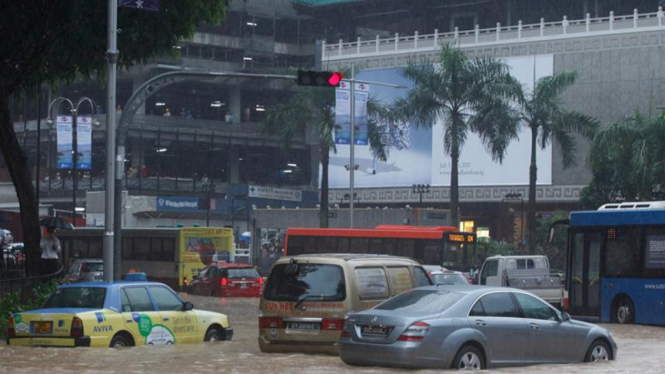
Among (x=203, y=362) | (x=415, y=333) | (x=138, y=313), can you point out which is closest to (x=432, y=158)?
(x=138, y=313)

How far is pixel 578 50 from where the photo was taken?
7944cm

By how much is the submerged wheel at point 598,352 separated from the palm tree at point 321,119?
46.0m

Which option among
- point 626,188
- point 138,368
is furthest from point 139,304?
point 626,188

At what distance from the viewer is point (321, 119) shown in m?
65.9

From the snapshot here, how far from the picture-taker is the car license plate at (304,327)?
18.7m

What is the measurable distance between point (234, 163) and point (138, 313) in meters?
77.5

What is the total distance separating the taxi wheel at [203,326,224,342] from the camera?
2188cm

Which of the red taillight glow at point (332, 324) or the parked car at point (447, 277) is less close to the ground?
the red taillight glow at point (332, 324)

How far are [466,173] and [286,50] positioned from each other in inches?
972

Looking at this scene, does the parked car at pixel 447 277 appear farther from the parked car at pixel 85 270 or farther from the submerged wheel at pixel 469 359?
the submerged wheel at pixel 469 359

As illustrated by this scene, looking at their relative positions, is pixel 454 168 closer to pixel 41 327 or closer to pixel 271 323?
pixel 271 323

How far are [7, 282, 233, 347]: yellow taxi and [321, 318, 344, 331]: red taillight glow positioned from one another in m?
3.40

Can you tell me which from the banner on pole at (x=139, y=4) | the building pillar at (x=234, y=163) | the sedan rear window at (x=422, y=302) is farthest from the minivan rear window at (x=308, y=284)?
the building pillar at (x=234, y=163)

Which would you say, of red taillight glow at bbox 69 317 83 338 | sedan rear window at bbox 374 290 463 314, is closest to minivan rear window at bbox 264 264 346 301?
sedan rear window at bbox 374 290 463 314
